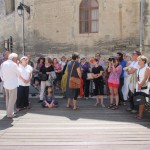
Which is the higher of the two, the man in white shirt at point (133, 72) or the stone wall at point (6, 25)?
the stone wall at point (6, 25)

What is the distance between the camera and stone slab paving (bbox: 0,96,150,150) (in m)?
5.96

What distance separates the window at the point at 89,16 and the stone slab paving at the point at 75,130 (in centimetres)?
874

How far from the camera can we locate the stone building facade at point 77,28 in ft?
54.7

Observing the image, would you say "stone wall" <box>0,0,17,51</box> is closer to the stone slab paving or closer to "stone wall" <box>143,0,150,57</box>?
"stone wall" <box>143,0,150,57</box>

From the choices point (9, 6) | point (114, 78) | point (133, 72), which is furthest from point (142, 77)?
point (9, 6)

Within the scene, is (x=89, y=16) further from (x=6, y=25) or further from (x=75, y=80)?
(x=6, y=25)

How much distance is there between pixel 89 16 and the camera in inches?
696

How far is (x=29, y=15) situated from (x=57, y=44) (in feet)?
9.47

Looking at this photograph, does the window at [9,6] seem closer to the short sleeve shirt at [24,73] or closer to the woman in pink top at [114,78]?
the short sleeve shirt at [24,73]

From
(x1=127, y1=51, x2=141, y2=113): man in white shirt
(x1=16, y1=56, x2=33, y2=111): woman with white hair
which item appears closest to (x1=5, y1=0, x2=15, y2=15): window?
(x1=16, y1=56, x2=33, y2=111): woman with white hair

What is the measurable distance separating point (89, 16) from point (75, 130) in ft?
37.9

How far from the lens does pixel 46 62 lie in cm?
1097

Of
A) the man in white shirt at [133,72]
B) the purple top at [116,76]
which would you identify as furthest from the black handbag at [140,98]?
the purple top at [116,76]

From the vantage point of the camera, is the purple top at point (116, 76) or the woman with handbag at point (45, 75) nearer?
the purple top at point (116, 76)
